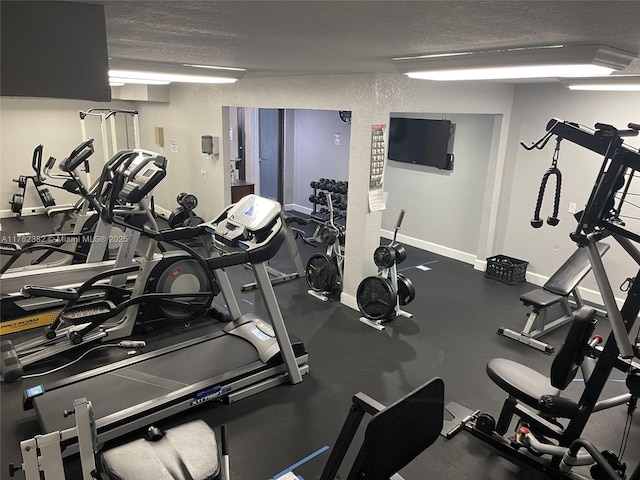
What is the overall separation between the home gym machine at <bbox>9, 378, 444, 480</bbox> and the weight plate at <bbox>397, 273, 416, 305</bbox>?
2.62 metres

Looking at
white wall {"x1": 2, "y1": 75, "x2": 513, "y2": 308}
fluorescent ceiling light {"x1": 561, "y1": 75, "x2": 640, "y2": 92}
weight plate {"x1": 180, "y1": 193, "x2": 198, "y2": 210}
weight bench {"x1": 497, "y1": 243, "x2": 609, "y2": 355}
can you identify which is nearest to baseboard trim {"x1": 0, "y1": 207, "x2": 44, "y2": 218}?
white wall {"x1": 2, "y1": 75, "x2": 513, "y2": 308}

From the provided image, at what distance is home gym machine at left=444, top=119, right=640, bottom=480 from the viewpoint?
7.91ft

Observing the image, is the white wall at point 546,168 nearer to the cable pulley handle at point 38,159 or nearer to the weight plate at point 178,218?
the weight plate at point 178,218

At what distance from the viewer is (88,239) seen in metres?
5.42

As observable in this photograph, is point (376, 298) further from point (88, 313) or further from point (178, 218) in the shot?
point (178, 218)

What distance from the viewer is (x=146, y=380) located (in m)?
3.16

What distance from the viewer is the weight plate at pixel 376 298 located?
14.3 feet

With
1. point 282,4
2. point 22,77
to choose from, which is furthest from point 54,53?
point 282,4

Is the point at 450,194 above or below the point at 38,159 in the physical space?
below

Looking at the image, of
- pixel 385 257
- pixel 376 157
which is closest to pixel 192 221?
pixel 376 157

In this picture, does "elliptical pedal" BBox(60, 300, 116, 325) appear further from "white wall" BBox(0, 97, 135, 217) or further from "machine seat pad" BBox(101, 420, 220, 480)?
"white wall" BBox(0, 97, 135, 217)

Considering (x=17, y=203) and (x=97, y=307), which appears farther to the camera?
(x=17, y=203)

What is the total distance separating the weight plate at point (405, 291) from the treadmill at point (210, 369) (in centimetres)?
138

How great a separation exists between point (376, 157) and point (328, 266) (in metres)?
1.28
